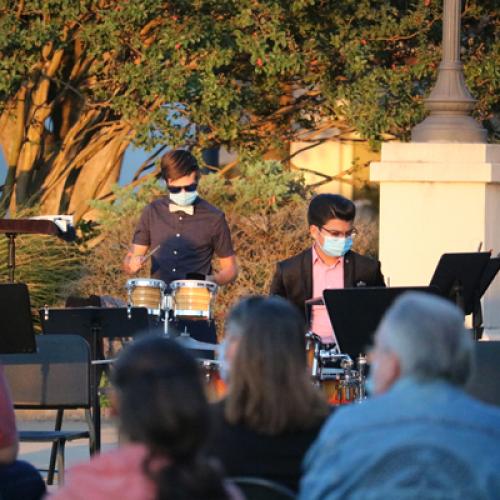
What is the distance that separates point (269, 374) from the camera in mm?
4363

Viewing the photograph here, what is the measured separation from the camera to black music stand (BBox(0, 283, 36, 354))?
295 inches

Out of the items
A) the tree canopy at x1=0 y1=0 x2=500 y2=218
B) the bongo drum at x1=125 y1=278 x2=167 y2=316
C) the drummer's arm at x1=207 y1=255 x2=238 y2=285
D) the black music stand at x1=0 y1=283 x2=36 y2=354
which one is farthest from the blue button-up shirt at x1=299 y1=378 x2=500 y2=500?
the tree canopy at x1=0 y1=0 x2=500 y2=218

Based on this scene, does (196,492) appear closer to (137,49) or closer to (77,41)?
(137,49)

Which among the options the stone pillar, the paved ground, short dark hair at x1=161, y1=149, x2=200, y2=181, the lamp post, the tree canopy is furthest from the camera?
the tree canopy

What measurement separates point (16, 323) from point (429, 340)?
394 cm

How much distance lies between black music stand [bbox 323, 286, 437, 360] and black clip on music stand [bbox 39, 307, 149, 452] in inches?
64.7

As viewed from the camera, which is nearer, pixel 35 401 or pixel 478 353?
pixel 478 353

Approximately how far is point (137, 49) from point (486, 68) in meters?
3.32

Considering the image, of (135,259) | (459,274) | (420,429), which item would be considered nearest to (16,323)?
(135,259)

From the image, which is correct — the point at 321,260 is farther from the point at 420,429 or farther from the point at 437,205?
the point at 420,429

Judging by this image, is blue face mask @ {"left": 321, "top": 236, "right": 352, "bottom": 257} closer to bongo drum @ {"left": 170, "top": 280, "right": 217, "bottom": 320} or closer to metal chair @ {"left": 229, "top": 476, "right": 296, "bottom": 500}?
bongo drum @ {"left": 170, "top": 280, "right": 217, "bottom": 320}

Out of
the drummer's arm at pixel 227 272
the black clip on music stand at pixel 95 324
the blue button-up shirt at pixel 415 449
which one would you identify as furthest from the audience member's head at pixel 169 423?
the drummer's arm at pixel 227 272

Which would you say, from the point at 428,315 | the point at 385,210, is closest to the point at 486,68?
the point at 385,210

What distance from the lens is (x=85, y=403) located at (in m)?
8.16
